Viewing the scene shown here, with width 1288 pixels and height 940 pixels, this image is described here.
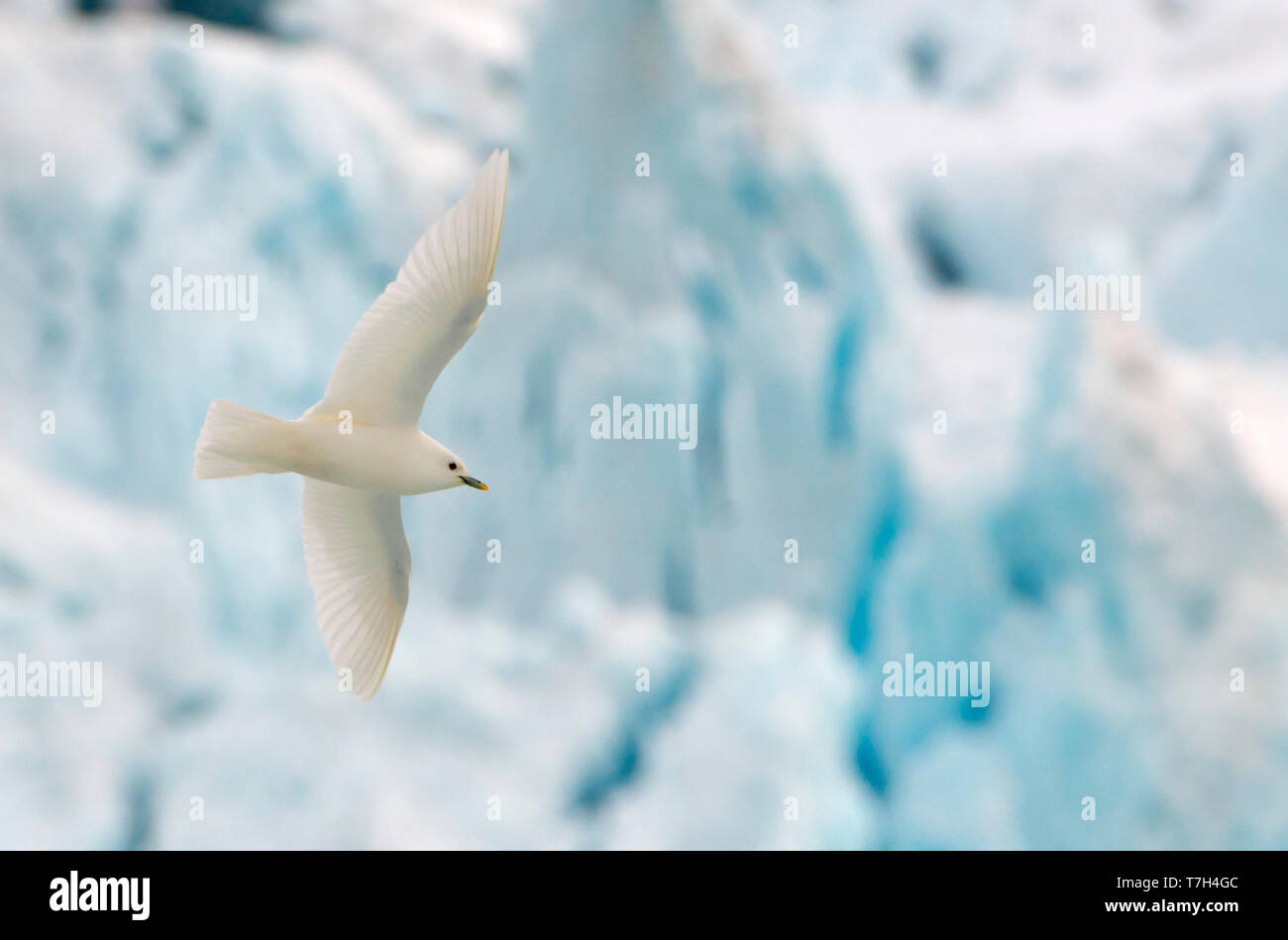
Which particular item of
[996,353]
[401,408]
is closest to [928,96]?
[996,353]

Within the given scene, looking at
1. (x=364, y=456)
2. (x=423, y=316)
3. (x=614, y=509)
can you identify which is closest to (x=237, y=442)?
(x=364, y=456)

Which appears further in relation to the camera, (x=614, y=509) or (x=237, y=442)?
(x=614, y=509)

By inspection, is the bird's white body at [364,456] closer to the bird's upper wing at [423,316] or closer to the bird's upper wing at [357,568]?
the bird's upper wing at [423,316]

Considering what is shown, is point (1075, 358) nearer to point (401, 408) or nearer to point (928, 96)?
point (401, 408)

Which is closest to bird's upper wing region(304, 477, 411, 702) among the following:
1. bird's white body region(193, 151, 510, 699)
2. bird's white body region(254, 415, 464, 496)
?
bird's white body region(193, 151, 510, 699)

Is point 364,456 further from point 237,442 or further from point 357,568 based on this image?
point 357,568
